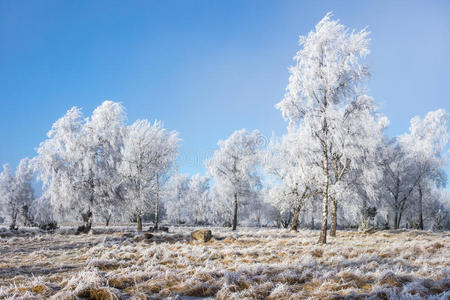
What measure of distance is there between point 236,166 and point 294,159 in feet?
40.2

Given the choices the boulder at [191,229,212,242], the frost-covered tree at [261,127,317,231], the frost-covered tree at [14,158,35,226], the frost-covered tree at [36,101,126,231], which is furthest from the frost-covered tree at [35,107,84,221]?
the frost-covered tree at [14,158,35,226]

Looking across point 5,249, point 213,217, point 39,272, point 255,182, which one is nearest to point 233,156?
point 255,182

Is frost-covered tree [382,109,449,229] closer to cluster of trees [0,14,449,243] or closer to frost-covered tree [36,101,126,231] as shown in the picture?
cluster of trees [0,14,449,243]

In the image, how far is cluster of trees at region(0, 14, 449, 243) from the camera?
14.4 m

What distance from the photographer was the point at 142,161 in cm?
2327

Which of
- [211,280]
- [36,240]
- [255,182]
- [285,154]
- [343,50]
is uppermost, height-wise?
[343,50]

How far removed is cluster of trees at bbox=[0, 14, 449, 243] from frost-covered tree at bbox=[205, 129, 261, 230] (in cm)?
11

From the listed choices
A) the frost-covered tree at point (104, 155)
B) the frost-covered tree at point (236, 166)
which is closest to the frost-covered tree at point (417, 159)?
the frost-covered tree at point (236, 166)

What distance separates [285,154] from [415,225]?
98.5 ft

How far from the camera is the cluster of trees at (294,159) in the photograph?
566 inches

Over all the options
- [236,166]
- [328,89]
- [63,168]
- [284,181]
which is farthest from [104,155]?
[328,89]

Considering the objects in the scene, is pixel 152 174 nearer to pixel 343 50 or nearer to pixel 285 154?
pixel 285 154

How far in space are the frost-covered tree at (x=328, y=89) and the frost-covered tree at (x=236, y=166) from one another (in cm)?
1450

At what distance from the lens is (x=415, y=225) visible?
40.2 meters
